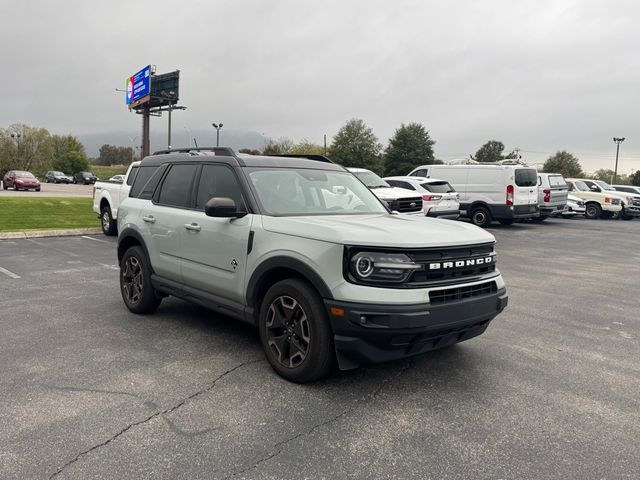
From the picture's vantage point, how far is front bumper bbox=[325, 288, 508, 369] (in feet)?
11.1

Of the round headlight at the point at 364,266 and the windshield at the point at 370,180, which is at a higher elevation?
the windshield at the point at 370,180

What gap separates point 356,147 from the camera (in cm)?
8369

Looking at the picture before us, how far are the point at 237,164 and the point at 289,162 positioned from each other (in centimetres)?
62

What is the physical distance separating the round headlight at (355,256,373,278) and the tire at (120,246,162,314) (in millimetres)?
2940

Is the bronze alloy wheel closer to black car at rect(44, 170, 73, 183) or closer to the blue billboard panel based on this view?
the blue billboard panel

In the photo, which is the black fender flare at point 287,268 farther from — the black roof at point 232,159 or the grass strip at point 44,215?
the grass strip at point 44,215

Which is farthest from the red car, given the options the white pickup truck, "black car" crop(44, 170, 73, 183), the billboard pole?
the white pickup truck

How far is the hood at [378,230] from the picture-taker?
3535 mm

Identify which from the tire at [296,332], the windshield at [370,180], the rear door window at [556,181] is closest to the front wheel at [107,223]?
the windshield at [370,180]

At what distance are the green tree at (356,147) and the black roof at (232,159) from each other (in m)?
77.0

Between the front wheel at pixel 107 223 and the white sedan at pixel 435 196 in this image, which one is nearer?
the front wheel at pixel 107 223

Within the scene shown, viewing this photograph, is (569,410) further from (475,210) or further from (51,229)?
(475,210)

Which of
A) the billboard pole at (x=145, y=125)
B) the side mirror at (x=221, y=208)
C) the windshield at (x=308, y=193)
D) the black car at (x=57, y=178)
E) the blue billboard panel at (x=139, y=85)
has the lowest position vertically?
the side mirror at (x=221, y=208)

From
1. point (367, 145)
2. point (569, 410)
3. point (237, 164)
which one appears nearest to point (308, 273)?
point (237, 164)
